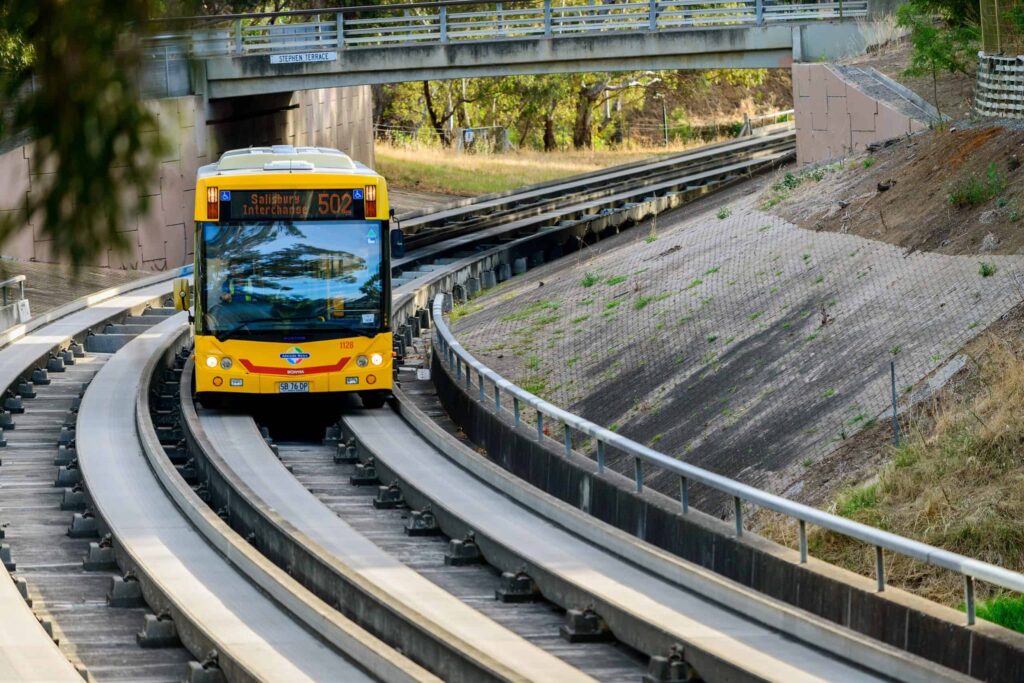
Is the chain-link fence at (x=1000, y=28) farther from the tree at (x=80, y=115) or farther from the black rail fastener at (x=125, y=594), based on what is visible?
the tree at (x=80, y=115)

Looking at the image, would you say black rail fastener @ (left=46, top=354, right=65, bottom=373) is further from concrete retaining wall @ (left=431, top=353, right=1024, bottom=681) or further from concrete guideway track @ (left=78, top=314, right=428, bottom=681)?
concrete retaining wall @ (left=431, top=353, right=1024, bottom=681)

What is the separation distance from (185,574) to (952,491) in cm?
593

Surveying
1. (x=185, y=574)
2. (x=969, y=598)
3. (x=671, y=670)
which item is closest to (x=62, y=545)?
(x=185, y=574)

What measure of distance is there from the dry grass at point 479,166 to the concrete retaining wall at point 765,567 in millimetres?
40031

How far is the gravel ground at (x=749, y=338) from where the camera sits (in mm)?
15578

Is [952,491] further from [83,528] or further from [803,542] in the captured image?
[83,528]

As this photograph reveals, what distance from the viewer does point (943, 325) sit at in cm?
1617

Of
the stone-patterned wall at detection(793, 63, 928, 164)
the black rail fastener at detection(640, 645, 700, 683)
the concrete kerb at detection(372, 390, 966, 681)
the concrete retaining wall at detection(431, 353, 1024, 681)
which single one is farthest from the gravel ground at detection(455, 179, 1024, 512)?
the stone-patterned wall at detection(793, 63, 928, 164)

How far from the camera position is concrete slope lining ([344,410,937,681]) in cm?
1091

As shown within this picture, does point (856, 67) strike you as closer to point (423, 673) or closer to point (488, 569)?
point (488, 569)

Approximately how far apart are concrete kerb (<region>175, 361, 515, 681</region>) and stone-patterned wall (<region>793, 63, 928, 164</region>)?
14850 mm

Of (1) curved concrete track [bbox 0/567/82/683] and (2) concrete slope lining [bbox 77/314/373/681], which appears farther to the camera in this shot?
(2) concrete slope lining [bbox 77/314/373/681]

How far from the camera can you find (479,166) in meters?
62.9

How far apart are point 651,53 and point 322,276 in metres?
21.1
